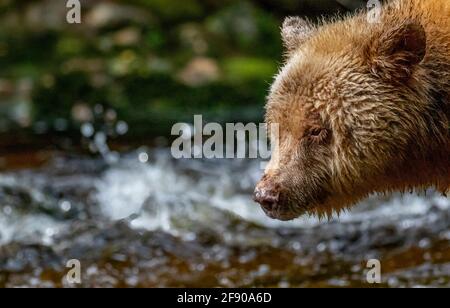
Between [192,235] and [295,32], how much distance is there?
3.31 m

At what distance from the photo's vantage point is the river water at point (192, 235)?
7.88 m

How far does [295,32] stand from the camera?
6.07 meters

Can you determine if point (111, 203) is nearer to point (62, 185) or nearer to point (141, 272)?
point (62, 185)

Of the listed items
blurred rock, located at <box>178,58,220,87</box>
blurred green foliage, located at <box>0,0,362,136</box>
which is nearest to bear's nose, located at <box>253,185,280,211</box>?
blurred green foliage, located at <box>0,0,362,136</box>

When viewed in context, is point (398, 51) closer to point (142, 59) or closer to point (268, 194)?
point (268, 194)

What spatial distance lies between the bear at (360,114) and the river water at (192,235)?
2144 mm

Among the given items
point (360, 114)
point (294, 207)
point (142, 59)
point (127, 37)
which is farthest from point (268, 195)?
point (127, 37)

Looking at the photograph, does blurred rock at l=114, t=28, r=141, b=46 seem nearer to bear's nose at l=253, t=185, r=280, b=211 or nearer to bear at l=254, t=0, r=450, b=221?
bear at l=254, t=0, r=450, b=221

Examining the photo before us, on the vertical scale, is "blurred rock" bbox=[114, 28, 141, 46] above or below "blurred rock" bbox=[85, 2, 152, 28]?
below

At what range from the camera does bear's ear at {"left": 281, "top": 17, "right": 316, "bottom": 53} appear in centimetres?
599

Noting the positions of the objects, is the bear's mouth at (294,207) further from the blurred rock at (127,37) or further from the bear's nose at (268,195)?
the blurred rock at (127,37)
